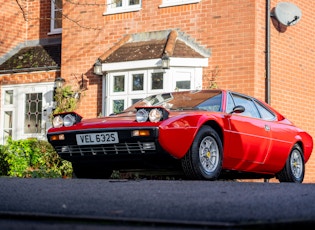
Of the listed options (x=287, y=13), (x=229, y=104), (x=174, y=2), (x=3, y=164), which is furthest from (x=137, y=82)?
(x=229, y=104)

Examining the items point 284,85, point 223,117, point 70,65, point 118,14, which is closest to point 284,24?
point 284,85

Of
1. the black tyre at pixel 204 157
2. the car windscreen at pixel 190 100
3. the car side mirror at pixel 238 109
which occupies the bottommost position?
the black tyre at pixel 204 157

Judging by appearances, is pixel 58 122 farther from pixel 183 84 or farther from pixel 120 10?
pixel 120 10

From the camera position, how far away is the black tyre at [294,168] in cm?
998

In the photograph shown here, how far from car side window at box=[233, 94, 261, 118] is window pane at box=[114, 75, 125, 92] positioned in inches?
233

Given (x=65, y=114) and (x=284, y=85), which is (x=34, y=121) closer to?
(x=284, y=85)

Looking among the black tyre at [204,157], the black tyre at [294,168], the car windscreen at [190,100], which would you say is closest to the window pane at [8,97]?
the car windscreen at [190,100]

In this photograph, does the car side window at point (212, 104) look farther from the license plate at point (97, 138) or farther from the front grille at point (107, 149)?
the license plate at point (97, 138)

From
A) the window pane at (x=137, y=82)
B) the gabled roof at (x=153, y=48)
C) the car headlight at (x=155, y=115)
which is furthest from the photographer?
the window pane at (x=137, y=82)

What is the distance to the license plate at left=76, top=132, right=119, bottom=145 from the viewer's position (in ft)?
26.8

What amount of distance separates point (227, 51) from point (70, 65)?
4.21 meters

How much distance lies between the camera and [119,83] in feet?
51.0

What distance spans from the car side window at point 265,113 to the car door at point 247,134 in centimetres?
10

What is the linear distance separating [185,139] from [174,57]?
262 inches
